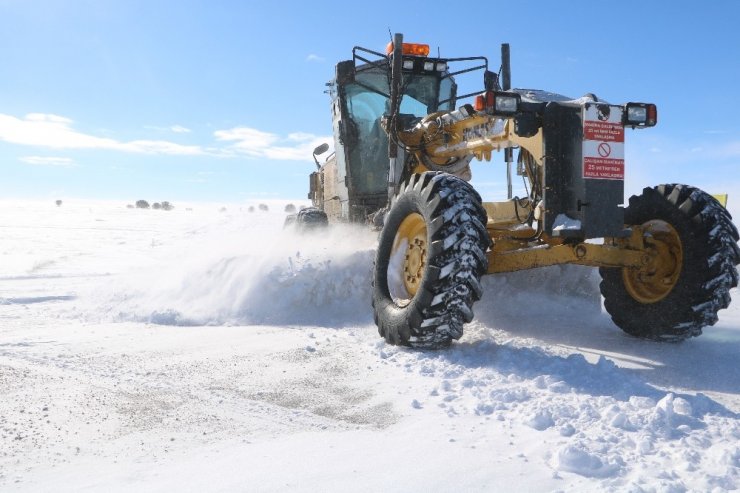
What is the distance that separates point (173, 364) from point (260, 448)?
5.80ft

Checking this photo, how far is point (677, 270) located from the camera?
454 cm

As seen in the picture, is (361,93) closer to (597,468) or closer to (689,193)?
(689,193)

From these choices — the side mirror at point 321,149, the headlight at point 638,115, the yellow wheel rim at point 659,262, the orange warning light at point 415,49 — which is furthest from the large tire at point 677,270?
the side mirror at point 321,149

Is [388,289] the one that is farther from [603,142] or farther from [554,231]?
[603,142]

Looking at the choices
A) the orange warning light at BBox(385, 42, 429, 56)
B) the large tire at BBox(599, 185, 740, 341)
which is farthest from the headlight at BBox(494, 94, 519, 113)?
the orange warning light at BBox(385, 42, 429, 56)

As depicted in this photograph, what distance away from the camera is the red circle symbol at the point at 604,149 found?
13.4 feet

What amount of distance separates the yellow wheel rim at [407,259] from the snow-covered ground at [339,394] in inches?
18.3

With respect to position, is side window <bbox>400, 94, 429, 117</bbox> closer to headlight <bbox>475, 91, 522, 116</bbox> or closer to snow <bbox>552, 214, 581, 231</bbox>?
headlight <bbox>475, 91, 522, 116</bbox>

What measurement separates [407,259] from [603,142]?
5.43 feet

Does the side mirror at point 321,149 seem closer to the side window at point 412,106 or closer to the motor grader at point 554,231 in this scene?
the side window at point 412,106

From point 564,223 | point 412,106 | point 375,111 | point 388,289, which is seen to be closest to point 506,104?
point 564,223

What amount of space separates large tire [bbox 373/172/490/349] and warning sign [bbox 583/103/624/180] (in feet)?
2.61

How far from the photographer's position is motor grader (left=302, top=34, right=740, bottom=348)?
402 cm

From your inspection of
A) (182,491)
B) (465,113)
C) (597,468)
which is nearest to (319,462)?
(182,491)
